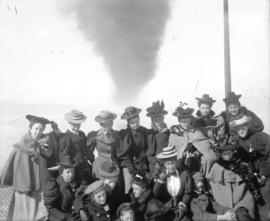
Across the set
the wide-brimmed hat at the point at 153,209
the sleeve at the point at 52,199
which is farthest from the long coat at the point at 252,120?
the sleeve at the point at 52,199

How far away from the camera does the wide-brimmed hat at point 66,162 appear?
15.0 feet

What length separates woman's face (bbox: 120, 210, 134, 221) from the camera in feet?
14.2

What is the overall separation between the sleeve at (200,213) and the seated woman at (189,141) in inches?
19.3

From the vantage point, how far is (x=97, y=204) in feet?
14.4

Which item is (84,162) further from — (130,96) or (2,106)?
(130,96)

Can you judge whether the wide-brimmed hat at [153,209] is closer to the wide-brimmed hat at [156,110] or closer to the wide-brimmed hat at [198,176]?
the wide-brimmed hat at [198,176]

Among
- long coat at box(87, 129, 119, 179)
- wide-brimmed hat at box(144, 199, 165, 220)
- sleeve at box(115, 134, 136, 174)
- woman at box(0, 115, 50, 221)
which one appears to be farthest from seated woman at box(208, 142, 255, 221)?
woman at box(0, 115, 50, 221)

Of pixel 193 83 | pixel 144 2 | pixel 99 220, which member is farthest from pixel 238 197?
pixel 144 2

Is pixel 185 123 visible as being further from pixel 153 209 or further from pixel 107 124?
pixel 153 209

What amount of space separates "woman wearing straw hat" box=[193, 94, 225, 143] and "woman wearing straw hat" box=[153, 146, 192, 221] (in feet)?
2.22

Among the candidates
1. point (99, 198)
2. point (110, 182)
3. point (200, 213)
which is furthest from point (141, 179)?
point (200, 213)

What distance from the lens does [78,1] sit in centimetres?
718

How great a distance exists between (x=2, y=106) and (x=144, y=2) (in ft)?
11.6

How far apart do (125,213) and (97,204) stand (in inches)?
14.1
